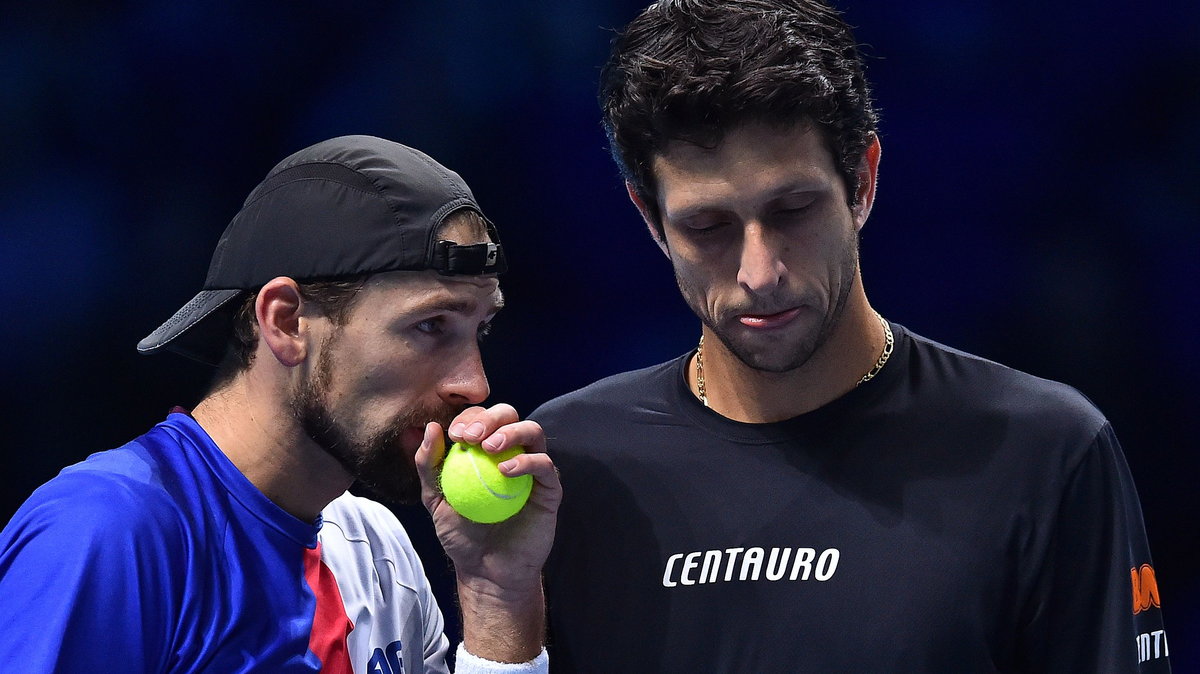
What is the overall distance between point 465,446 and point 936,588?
800 mm

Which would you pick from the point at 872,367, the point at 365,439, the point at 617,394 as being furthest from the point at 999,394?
the point at 365,439

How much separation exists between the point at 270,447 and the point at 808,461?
978 millimetres

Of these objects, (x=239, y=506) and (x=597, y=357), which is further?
(x=597, y=357)

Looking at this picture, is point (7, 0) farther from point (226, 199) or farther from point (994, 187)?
point (994, 187)

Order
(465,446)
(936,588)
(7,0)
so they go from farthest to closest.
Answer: (7,0)
(465,446)
(936,588)

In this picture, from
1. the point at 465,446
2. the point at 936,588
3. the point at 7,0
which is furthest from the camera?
the point at 7,0

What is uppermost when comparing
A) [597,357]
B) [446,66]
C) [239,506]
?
[446,66]

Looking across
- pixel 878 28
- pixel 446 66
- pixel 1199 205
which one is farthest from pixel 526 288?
pixel 1199 205

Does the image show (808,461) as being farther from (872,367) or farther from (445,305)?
(445,305)

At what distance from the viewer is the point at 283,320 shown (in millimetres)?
2422

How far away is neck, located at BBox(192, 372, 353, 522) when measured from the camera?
2424mm

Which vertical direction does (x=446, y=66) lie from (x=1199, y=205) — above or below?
above

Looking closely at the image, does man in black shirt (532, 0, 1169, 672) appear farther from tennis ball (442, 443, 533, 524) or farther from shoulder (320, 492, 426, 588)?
shoulder (320, 492, 426, 588)

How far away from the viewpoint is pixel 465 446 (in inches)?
88.6
